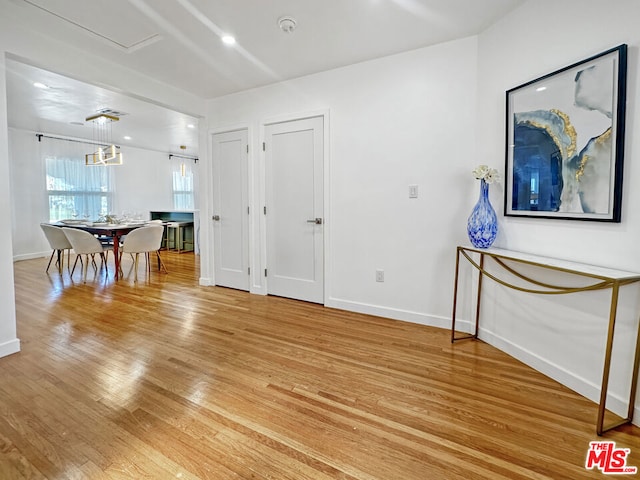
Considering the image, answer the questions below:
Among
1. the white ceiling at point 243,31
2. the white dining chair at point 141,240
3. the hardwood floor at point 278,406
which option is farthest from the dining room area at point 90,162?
the hardwood floor at point 278,406

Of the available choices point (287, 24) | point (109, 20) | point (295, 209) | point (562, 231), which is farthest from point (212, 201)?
point (562, 231)

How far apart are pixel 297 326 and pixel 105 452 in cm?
172

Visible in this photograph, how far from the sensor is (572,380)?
1.93 m

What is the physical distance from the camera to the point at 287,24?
2465 millimetres

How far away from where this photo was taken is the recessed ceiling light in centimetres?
267

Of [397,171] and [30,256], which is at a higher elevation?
[397,171]

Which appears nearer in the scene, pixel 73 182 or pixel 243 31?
pixel 243 31

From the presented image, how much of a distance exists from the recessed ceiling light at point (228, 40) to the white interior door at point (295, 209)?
40.3 inches

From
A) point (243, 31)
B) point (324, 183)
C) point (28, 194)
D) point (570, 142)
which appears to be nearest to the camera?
point (570, 142)

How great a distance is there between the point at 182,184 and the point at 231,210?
648cm

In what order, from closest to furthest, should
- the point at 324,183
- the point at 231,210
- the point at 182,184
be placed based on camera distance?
the point at 324,183, the point at 231,210, the point at 182,184

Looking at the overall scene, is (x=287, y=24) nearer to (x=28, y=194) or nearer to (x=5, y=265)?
(x=5, y=265)

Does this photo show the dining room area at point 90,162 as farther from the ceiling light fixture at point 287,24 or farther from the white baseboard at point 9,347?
the white baseboard at point 9,347

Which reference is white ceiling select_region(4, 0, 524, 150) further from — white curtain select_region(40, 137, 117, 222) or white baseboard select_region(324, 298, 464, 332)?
white curtain select_region(40, 137, 117, 222)
